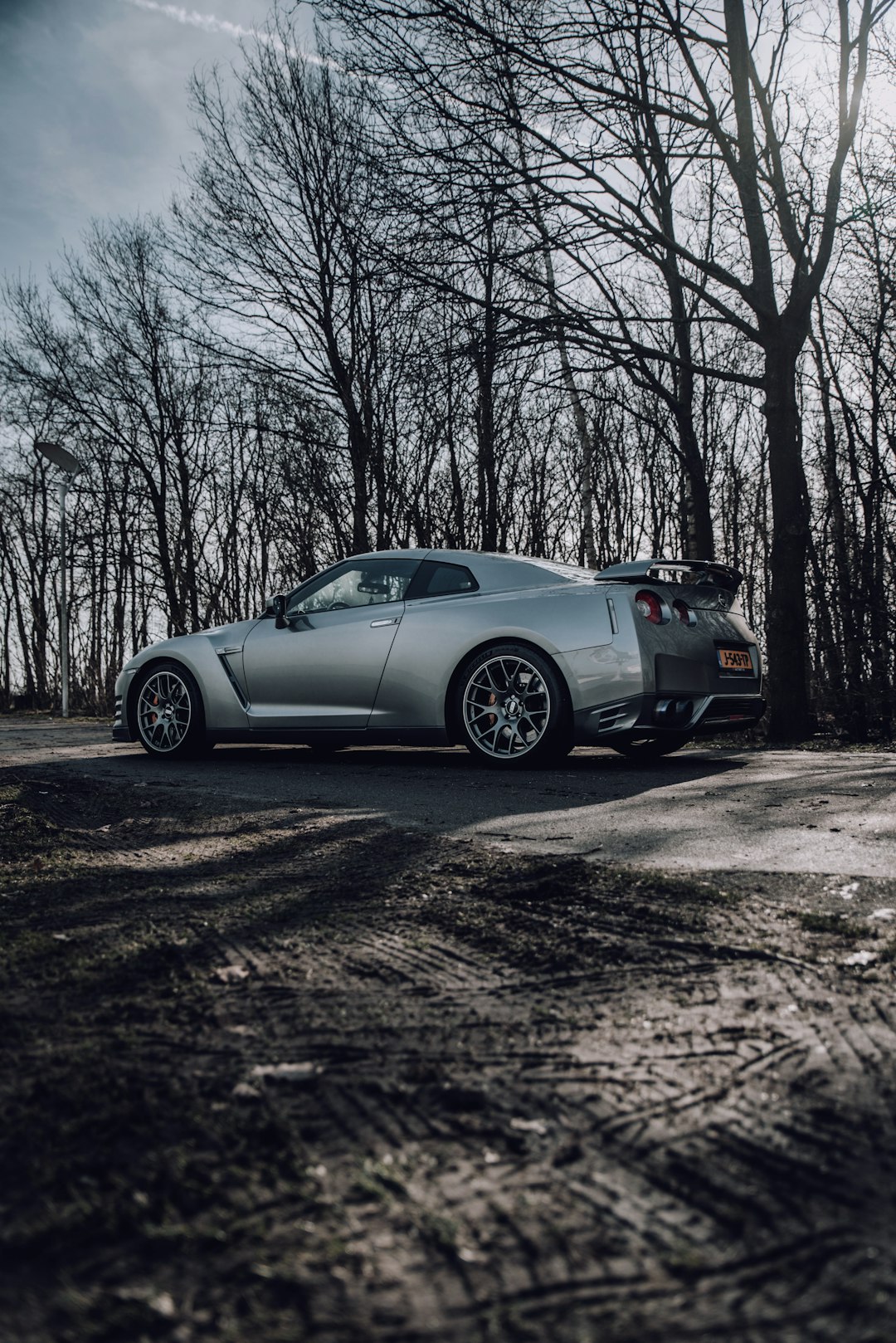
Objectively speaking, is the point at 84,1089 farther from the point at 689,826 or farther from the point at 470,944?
the point at 689,826

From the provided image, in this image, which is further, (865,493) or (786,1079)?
(865,493)

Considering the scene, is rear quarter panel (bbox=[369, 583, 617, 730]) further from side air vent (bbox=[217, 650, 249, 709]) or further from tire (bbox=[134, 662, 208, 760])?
tire (bbox=[134, 662, 208, 760])

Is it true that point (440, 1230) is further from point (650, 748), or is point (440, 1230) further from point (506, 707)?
point (650, 748)

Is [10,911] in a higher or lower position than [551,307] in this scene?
lower

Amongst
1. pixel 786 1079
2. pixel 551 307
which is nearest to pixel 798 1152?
pixel 786 1079

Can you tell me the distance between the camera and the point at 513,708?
691 cm

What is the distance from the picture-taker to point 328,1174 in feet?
4.92

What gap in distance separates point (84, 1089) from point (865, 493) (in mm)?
13911

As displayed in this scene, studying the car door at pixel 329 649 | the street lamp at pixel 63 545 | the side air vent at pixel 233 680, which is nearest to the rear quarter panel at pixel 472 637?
the car door at pixel 329 649

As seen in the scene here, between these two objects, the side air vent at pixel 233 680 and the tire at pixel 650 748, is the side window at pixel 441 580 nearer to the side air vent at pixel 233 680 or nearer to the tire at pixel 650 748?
the side air vent at pixel 233 680

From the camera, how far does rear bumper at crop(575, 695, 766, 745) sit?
21.6 feet

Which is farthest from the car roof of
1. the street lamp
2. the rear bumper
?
the street lamp

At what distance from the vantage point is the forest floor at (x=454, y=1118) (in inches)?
47.5

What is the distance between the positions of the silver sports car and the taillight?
0.04 ft
